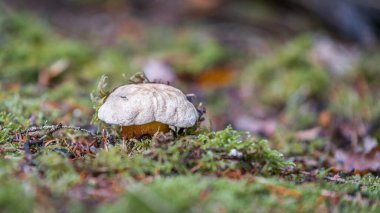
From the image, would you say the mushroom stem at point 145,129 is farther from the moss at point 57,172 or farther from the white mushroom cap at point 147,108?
the moss at point 57,172

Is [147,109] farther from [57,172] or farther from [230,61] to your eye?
[230,61]

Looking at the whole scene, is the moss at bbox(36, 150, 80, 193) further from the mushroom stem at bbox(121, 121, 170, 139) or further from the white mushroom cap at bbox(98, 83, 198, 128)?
the mushroom stem at bbox(121, 121, 170, 139)

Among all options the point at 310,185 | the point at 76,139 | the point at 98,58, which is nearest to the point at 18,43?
the point at 98,58

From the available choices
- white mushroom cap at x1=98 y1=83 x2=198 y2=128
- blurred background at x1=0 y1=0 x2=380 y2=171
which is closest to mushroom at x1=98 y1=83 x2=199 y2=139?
white mushroom cap at x1=98 y1=83 x2=198 y2=128

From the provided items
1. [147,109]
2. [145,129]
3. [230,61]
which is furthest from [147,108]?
[230,61]

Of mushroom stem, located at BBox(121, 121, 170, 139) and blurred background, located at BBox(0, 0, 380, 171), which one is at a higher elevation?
blurred background, located at BBox(0, 0, 380, 171)

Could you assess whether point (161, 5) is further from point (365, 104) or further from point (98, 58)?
point (365, 104)

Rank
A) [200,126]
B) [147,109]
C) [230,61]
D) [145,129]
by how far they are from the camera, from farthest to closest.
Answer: [230,61]
[200,126]
[145,129]
[147,109]
